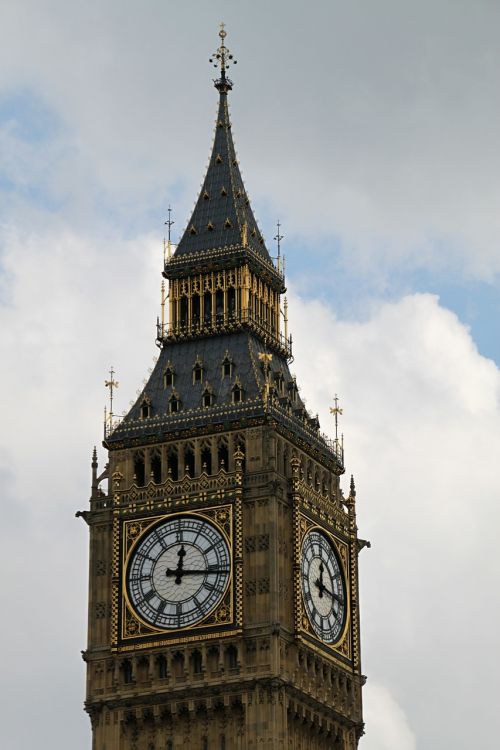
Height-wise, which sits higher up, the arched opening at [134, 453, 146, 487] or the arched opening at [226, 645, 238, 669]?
the arched opening at [134, 453, 146, 487]

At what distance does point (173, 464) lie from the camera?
116m

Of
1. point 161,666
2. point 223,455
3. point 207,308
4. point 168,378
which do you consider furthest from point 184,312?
point 161,666

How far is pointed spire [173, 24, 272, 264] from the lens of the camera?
121m

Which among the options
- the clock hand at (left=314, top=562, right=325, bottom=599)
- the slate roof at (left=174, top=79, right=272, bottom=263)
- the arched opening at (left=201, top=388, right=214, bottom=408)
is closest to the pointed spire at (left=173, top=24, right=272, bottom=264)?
the slate roof at (left=174, top=79, right=272, bottom=263)

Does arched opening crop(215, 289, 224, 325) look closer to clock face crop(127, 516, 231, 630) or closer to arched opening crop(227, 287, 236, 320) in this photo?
arched opening crop(227, 287, 236, 320)

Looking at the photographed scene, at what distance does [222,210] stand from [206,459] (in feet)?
41.3

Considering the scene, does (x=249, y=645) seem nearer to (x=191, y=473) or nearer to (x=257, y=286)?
(x=191, y=473)

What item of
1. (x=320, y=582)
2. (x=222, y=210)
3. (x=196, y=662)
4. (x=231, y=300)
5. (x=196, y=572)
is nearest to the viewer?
(x=196, y=662)

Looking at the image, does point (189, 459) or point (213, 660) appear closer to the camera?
point (213, 660)

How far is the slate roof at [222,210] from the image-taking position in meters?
121

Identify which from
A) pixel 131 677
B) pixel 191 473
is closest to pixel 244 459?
pixel 191 473

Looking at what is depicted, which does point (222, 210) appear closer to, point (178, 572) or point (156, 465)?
point (156, 465)

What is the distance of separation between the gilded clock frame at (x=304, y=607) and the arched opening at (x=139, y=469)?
6775mm

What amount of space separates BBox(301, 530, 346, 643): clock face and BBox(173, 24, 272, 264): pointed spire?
13554 mm
